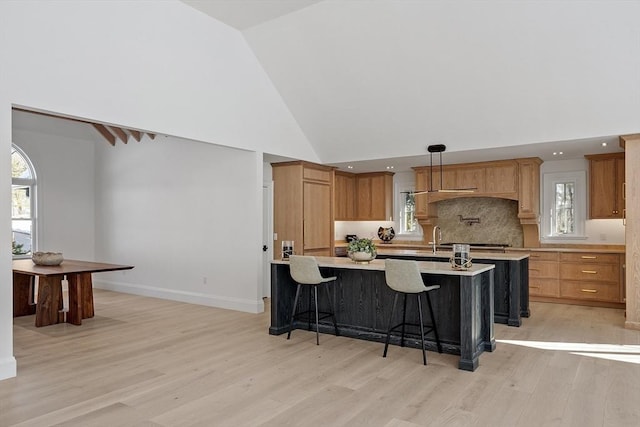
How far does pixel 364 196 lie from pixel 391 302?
4.98 m

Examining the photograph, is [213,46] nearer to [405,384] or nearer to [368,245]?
[368,245]

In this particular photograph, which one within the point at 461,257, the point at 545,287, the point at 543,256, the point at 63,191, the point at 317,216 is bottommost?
the point at 545,287

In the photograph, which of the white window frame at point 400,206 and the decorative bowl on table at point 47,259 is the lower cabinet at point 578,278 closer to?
the white window frame at point 400,206

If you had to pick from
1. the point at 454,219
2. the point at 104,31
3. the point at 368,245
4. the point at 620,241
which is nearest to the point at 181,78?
the point at 104,31

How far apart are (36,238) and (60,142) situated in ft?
6.23

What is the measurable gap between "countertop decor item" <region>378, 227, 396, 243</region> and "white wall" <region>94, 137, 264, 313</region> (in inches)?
142

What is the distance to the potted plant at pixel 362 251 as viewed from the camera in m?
5.10

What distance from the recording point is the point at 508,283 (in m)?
5.98

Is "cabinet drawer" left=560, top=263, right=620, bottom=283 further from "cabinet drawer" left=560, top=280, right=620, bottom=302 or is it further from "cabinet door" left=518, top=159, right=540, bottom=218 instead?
"cabinet door" left=518, top=159, right=540, bottom=218

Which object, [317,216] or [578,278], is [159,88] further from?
[578,278]

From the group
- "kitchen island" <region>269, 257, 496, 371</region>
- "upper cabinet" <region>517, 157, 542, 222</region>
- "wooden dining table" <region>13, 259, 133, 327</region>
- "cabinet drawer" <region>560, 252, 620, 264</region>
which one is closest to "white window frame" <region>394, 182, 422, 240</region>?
"upper cabinet" <region>517, 157, 542, 222</region>

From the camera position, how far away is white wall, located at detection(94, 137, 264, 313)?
691 centimetres

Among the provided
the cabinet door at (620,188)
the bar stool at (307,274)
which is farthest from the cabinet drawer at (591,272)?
the bar stool at (307,274)

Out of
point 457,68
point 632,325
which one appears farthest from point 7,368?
point 632,325
